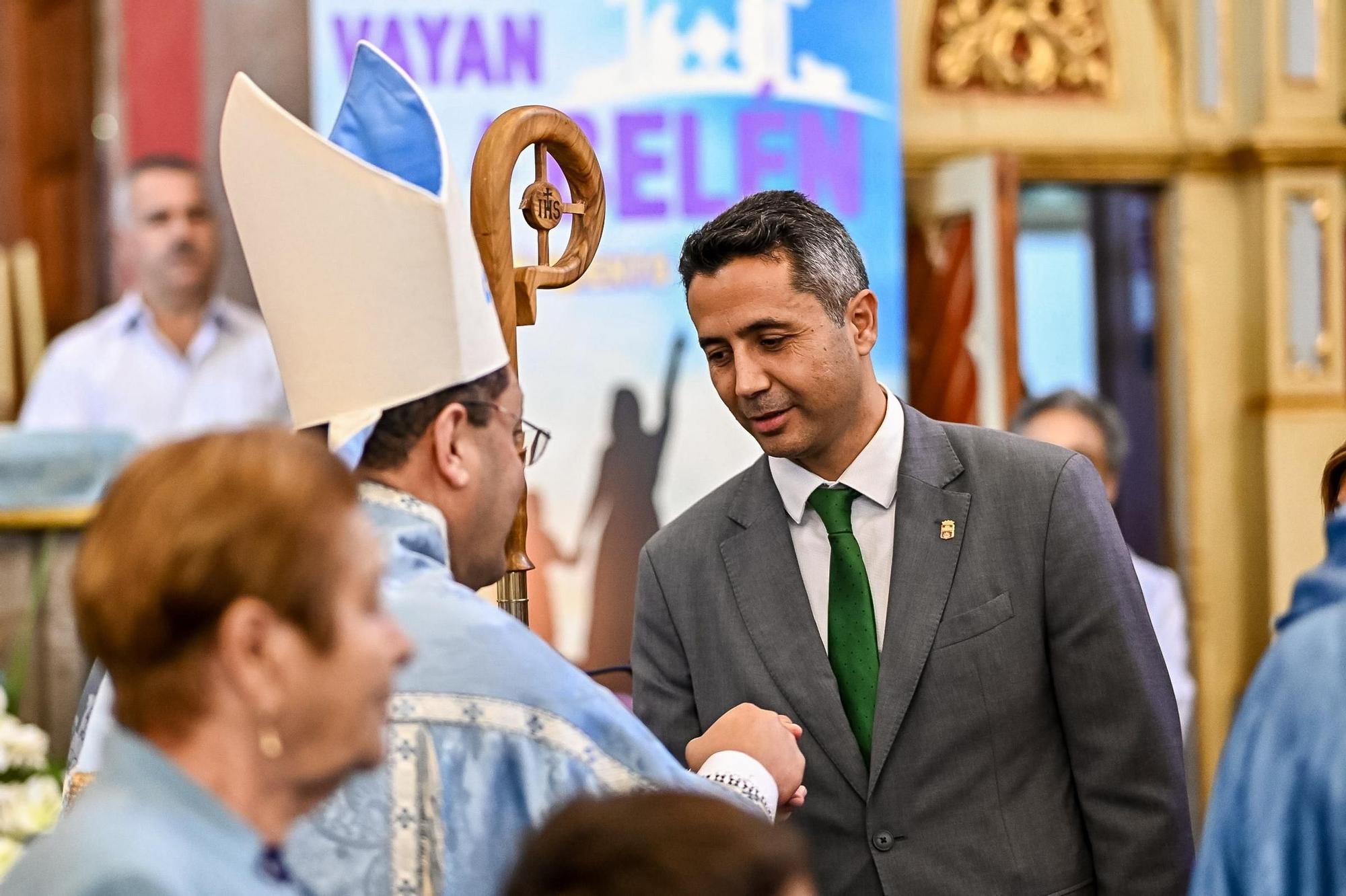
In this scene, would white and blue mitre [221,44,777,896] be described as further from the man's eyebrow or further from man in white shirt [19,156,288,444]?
man in white shirt [19,156,288,444]

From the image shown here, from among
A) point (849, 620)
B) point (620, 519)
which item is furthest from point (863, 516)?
point (620, 519)

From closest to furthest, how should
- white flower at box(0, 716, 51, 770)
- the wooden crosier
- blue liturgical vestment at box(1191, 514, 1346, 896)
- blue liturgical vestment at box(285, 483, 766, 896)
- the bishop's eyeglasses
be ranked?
blue liturgical vestment at box(1191, 514, 1346, 896)
blue liturgical vestment at box(285, 483, 766, 896)
the bishop's eyeglasses
the wooden crosier
white flower at box(0, 716, 51, 770)

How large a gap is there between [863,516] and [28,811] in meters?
1.74

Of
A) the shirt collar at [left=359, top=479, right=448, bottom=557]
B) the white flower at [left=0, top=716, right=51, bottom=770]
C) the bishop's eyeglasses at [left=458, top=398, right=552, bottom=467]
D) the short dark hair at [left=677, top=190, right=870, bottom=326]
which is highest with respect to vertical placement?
the short dark hair at [left=677, top=190, right=870, bottom=326]

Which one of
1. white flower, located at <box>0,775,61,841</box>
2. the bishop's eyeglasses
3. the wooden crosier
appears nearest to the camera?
the bishop's eyeglasses

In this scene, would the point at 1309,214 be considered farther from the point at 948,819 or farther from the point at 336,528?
the point at 336,528

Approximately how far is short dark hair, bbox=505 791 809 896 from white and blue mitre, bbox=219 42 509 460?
779 mm

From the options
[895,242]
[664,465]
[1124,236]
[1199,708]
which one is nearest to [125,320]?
[664,465]

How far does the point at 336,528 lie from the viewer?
124 cm

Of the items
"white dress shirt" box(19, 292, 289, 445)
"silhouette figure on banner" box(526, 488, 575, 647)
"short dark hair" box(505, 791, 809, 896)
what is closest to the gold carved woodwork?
"silhouette figure on banner" box(526, 488, 575, 647)

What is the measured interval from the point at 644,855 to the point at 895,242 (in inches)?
179

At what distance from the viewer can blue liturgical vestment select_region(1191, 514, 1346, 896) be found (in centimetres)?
143

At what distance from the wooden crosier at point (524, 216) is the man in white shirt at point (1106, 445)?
7.43 feet

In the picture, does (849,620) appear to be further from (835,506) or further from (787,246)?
(787,246)
